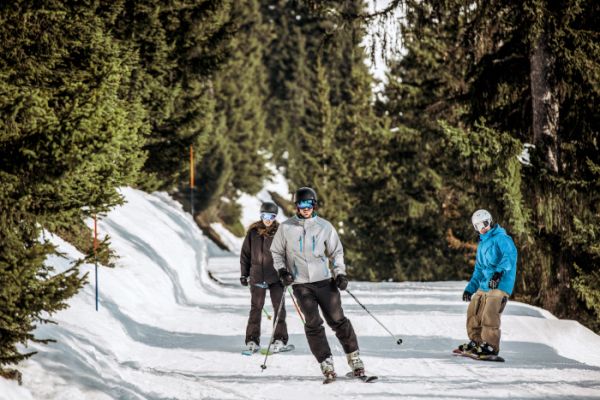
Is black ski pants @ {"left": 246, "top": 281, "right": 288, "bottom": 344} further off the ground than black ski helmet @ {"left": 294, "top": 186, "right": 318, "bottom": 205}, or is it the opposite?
black ski helmet @ {"left": 294, "top": 186, "right": 318, "bottom": 205}

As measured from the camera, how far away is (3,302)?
548 centimetres

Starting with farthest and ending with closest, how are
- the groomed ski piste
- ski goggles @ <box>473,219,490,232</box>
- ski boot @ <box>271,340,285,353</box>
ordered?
ski boot @ <box>271,340,285,353</box> < ski goggles @ <box>473,219,490,232</box> < the groomed ski piste

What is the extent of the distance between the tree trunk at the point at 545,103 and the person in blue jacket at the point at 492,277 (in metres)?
3.54

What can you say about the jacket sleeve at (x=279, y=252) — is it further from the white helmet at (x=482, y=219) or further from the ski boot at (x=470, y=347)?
the ski boot at (x=470, y=347)

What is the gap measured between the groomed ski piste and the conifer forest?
0.60m

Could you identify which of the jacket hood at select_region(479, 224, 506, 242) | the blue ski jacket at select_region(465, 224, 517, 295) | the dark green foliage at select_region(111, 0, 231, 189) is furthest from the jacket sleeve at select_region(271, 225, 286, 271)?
the dark green foliage at select_region(111, 0, 231, 189)

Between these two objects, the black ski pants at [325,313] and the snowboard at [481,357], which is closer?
the black ski pants at [325,313]

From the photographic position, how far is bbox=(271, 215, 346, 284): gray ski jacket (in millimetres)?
7980

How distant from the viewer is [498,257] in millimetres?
9328

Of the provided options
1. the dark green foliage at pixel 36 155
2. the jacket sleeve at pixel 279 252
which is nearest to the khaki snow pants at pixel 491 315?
the jacket sleeve at pixel 279 252

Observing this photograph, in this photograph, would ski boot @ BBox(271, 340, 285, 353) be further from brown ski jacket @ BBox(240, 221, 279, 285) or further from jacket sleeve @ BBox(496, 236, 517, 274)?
jacket sleeve @ BBox(496, 236, 517, 274)

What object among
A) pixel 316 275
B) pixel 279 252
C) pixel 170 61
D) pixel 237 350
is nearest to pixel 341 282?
pixel 316 275

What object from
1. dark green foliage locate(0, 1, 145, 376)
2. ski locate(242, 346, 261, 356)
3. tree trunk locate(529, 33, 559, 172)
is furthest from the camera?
tree trunk locate(529, 33, 559, 172)

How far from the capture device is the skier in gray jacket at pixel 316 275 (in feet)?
26.2
